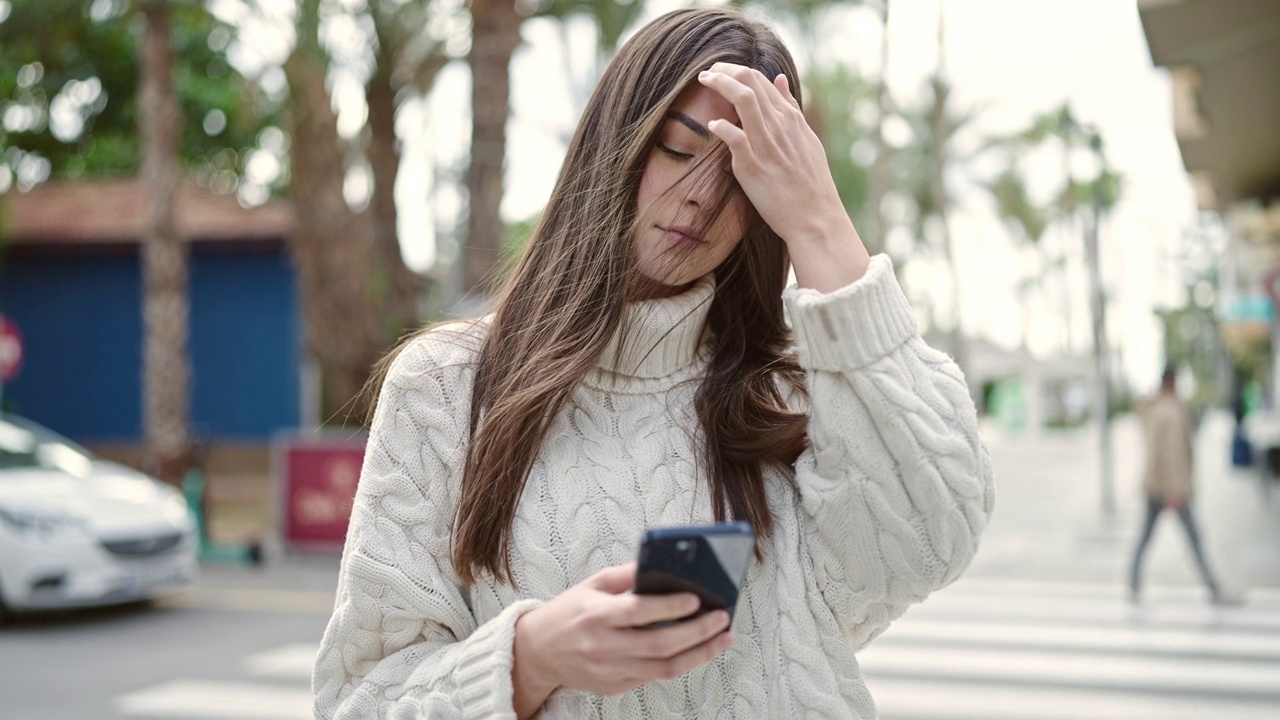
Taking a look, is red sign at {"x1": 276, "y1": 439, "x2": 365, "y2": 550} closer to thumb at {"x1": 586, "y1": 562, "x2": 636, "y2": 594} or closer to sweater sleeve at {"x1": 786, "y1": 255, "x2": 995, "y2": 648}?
sweater sleeve at {"x1": 786, "y1": 255, "x2": 995, "y2": 648}

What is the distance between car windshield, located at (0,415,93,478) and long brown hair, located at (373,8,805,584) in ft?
29.1

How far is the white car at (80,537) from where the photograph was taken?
27.9 feet

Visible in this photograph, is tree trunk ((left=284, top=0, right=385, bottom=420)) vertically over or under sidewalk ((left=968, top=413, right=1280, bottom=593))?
over

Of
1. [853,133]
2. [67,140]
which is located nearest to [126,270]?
[67,140]

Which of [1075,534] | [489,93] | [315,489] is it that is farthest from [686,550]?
[1075,534]

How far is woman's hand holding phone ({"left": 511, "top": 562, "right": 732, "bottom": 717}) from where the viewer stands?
117cm

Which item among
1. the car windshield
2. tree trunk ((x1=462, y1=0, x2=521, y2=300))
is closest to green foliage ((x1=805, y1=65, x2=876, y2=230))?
tree trunk ((x1=462, y1=0, x2=521, y2=300))

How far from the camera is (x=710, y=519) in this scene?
4.89ft

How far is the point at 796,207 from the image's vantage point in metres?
1.41

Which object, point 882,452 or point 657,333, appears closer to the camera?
point 882,452

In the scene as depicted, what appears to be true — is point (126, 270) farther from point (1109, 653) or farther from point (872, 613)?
point (872, 613)

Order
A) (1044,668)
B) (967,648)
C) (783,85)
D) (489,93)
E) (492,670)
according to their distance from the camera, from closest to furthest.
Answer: (492,670) → (783,85) → (1044,668) → (967,648) → (489,93)

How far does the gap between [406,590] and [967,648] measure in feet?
24.1

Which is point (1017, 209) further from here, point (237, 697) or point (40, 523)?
point (237, 697)
